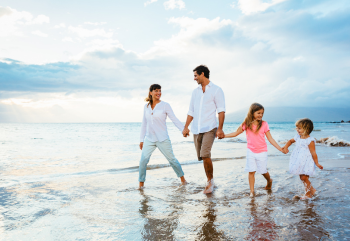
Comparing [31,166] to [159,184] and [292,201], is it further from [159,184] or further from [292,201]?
[292,201]

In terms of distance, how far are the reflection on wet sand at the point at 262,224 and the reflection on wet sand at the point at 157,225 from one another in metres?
0.99

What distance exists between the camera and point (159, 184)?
6078 millimetres

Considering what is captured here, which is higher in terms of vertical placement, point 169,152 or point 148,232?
point 169,152

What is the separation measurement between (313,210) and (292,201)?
532 mm

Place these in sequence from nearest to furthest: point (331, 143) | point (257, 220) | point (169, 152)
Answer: point (257, 220) < point (169, 152) < point (331, 143)

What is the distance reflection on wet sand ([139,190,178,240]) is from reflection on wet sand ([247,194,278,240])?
99 cm

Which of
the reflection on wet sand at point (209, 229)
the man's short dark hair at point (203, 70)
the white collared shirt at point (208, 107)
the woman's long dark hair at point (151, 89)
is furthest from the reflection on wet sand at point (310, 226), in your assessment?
the woman's long dark hair at point (151, 89)

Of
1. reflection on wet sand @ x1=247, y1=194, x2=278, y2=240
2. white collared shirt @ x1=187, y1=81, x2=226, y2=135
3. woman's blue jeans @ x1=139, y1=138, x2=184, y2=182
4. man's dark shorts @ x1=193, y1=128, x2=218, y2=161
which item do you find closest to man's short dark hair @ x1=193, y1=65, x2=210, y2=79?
white collared shirt @ x1=187, y1=81, x2=226, y2=135

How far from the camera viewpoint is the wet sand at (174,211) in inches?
121

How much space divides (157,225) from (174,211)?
0.63 meters

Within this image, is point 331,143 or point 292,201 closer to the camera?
point 292,201

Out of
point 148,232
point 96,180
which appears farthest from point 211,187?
point 96,180

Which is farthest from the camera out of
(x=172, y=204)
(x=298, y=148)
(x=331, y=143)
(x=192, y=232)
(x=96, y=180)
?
(x=331, y=143)

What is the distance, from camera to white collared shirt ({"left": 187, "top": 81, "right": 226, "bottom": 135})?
5.04m
